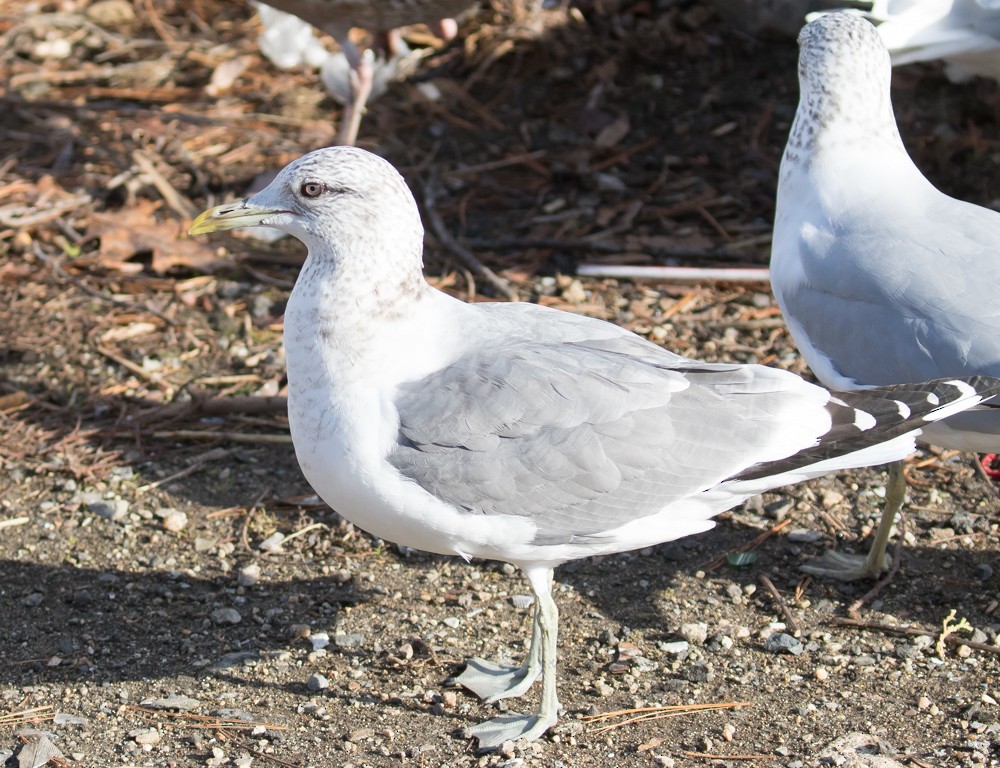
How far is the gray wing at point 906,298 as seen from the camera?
3553 mm

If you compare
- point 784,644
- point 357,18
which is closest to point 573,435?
point 784,644

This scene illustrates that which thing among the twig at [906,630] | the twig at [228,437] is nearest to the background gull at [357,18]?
the twig at [228,437]

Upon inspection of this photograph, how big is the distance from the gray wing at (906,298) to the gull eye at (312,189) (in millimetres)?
1588

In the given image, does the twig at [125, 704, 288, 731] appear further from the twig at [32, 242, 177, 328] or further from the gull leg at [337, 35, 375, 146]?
the gull leg at [337, 35, 375, 146]

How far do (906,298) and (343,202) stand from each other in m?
1.70

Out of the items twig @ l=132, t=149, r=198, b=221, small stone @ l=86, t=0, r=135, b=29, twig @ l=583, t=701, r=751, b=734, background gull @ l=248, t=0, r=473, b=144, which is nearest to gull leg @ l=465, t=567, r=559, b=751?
twig @ l=583, t=701, r=751, b=734

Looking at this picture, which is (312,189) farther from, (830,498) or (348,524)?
(830,498)

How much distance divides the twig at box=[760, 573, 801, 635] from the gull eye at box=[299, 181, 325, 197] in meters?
1.93

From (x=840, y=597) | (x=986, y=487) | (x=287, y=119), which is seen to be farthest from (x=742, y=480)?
(x=287, y=119)

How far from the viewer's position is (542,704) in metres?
3.39

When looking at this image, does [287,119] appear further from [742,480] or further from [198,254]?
[742,480]

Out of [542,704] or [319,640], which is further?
[319,640]

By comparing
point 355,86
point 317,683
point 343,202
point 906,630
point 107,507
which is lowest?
point 107,507

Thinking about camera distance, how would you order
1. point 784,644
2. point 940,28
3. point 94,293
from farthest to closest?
point 94,293 → point 940,28 → point 784,644
